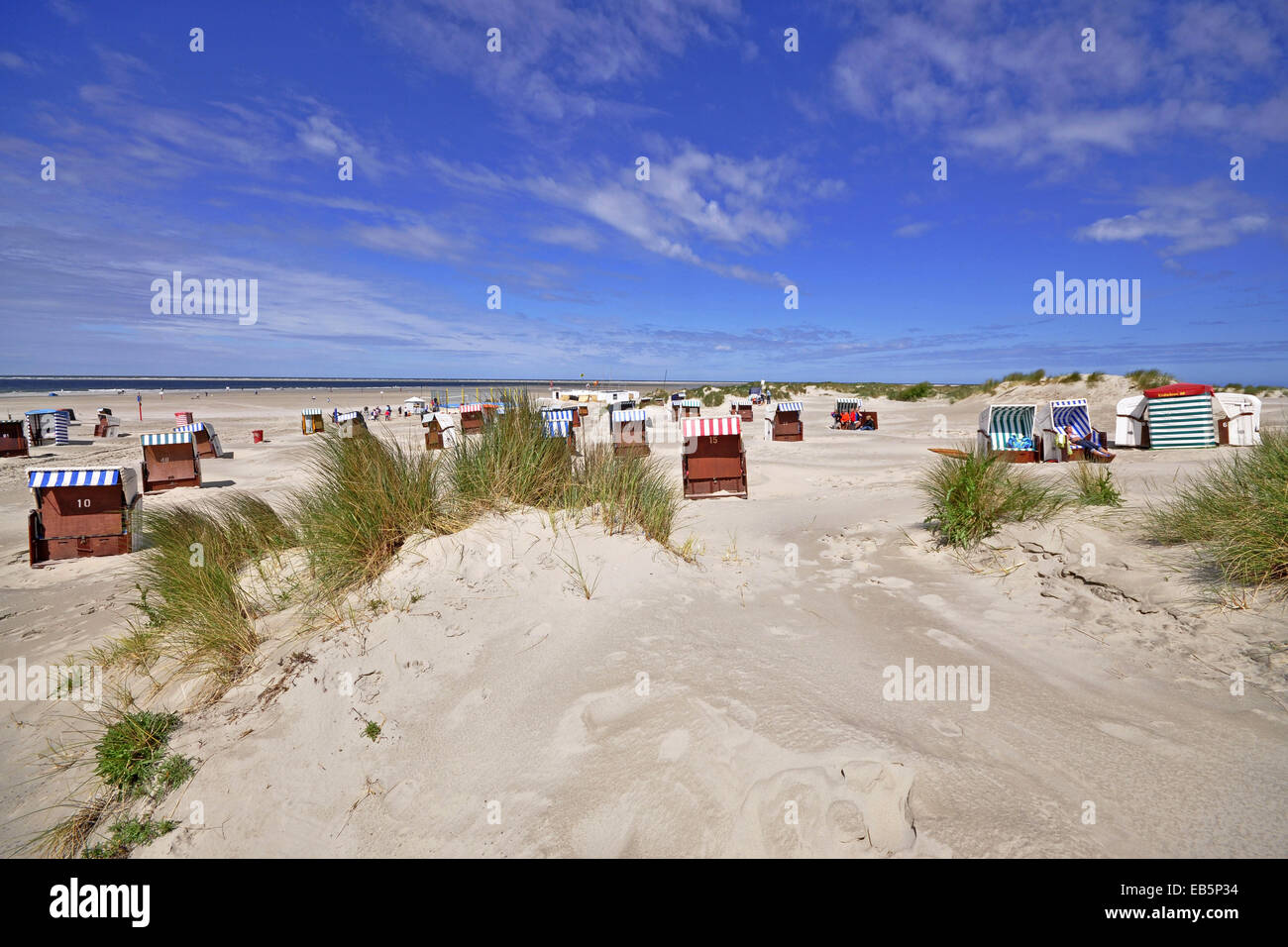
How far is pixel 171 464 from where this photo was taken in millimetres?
14320

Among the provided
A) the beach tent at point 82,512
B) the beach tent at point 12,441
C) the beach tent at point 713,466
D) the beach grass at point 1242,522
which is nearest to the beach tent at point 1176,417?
the beach grass at point 1242,522

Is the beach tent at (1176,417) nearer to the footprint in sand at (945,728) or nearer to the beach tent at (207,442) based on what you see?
the footprint in sand at (945,728)

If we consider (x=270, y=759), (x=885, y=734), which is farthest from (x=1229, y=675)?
(x=270, y=759)

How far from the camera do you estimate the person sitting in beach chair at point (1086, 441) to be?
12898mm

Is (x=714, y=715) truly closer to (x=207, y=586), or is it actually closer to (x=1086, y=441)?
(x=207, y=586)

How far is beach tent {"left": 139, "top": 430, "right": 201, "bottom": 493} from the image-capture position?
14.1 meters

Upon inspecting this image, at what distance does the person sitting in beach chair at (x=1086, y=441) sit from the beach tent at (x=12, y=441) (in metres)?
32.1

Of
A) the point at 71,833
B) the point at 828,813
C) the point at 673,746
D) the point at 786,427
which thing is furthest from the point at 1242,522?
the point at 786,427

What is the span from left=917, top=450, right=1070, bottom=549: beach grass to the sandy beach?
551 mm

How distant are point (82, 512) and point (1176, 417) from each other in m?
21.2

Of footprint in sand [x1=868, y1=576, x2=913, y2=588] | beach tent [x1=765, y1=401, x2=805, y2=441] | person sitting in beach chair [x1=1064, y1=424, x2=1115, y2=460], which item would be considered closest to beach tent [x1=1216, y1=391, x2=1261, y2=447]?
person sitting in beach chair [x1=1064, y1=424, x2=1115, y2=460]
